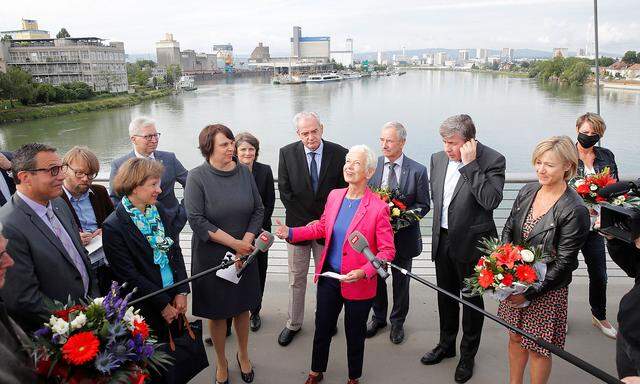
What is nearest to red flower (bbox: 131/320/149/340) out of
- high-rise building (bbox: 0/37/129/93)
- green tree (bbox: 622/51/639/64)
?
green tree (bbox: 622/51/639/64)

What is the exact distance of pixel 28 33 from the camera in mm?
68812

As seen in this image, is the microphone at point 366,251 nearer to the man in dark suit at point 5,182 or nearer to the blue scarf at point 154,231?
the blue scarf at point 154,231

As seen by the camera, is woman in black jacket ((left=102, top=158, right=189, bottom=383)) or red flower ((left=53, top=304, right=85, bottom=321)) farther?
woman in black jacket ((left=102, top=158, right=189, bottom=383))

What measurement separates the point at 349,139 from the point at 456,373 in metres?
17.0

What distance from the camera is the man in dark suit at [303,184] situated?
294 cm

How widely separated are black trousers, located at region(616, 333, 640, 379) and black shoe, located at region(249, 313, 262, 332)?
2153 millimetres

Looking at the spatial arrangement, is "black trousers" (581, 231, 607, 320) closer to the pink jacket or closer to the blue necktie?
the pink jacket

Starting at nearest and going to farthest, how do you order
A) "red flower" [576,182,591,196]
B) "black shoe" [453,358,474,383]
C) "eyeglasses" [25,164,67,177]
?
1. "eyeglasses" [25,164,67,177]
2. "black shoe" [453,358,474,383]
3. "red flower" [576,182,591,196]

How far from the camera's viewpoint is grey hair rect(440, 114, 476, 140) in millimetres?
2322

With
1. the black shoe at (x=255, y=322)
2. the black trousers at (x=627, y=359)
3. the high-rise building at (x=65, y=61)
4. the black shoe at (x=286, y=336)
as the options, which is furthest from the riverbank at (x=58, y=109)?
the black trousers at (x=627, y=359)

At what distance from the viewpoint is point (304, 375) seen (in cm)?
257

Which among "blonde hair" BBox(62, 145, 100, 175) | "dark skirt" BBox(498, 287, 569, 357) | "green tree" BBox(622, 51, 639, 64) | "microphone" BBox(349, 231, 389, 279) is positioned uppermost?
"green tree" BBox(622, 51, 639, 64)

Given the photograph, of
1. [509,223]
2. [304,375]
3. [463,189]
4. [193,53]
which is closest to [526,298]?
[509,223]

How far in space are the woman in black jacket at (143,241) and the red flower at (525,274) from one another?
5.51 feet
